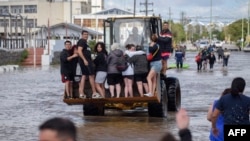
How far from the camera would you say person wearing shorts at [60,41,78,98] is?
1886cm

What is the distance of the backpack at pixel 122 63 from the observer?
18758mm

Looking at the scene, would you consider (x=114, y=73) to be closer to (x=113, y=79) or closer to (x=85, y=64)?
(x=113, y=79)

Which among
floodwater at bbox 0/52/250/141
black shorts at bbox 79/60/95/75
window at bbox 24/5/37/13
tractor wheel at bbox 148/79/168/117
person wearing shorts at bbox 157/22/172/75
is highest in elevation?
window at bbox 24/5/37/13

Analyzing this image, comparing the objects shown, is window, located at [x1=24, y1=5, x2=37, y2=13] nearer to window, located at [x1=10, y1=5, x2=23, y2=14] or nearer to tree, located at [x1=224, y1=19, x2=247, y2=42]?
window, located at [x1=10, y1=5, x2=23, y2=14]

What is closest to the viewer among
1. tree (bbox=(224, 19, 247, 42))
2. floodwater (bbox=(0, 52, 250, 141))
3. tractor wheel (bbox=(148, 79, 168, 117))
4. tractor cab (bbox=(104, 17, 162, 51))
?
floodwater (bbox=(0, 52, 250, 141))

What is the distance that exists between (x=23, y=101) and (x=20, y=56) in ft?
123

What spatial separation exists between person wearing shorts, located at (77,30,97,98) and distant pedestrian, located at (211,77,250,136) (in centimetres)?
868

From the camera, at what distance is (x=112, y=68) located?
61.9 ft

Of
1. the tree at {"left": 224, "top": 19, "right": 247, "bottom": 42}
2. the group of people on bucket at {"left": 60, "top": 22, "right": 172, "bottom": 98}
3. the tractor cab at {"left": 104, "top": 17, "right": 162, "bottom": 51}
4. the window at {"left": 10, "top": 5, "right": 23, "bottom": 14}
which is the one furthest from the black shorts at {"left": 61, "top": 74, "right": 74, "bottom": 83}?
the tree at {"left": 224, "top": 19, "right": 247, "bottom": 42}

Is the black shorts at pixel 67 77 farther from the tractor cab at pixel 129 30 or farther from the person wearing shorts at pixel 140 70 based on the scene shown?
the tractor cab at pixel 129 30

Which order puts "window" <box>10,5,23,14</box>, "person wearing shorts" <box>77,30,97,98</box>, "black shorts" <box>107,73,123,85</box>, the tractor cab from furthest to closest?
"window" <box>10,5,23,14</box>
the tractor cab
"black shorts" <box>107,73,123,85</box>
"person wearing shorts" <box>77,30,97,98</box>

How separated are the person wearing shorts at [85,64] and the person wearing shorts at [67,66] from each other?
10.6 inches

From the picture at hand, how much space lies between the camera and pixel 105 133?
1680 cm

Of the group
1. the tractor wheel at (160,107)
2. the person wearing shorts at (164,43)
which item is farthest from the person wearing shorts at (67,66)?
the person wearing shorts at (164,43)
